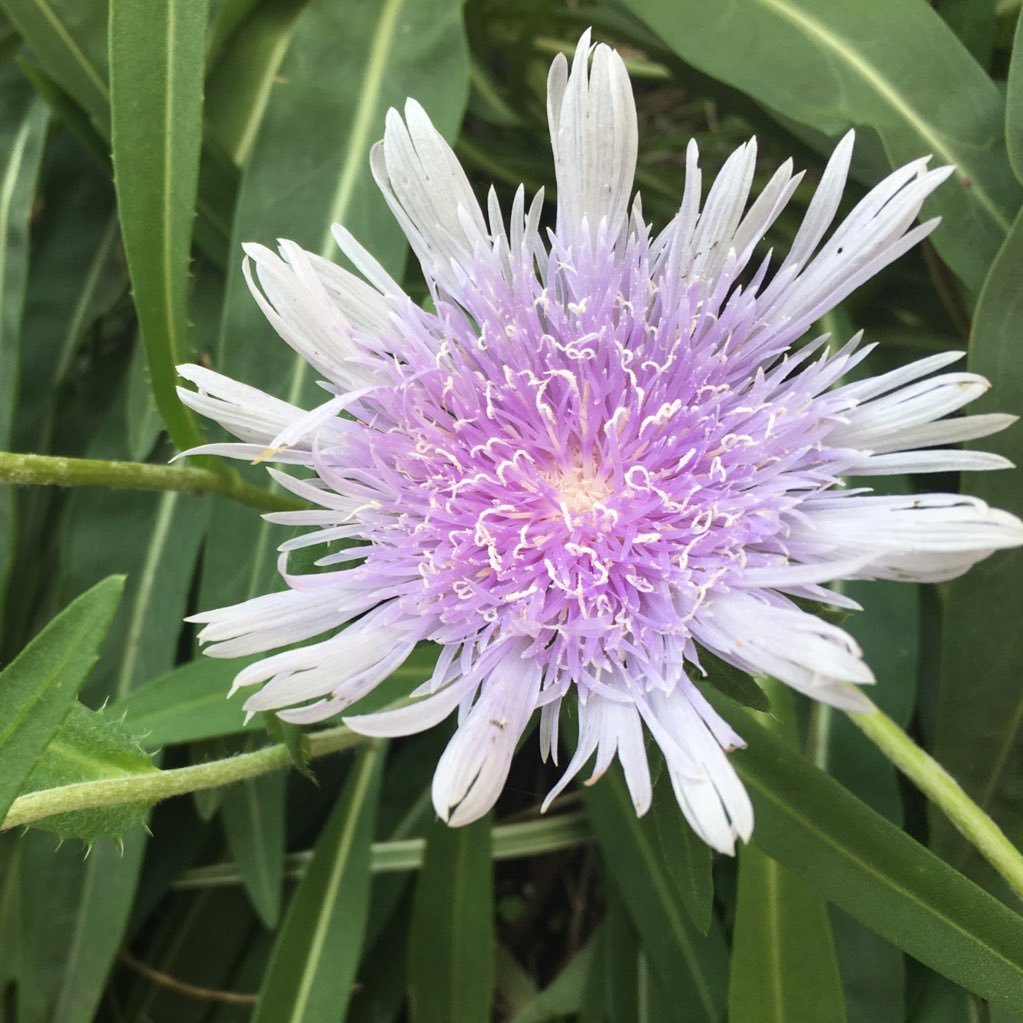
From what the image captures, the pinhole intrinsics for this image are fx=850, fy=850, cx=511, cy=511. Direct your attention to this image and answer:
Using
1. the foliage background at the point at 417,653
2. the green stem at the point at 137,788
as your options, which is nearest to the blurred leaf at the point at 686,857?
the foliage background at the point at 417,653

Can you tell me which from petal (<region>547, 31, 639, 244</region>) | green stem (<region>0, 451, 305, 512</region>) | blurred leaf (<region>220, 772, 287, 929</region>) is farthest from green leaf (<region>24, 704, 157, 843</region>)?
petal (<region>547, 31, 639, 244</region>)

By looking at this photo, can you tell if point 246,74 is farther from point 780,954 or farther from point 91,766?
point 780,954

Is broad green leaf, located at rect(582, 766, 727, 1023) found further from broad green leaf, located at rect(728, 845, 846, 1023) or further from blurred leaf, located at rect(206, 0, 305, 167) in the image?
blurred leaf, located at rect(206, 0, 305, 167)

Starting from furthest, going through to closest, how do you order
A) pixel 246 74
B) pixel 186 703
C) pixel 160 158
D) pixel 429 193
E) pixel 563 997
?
pixel 563 997 < pixel 246 74 < pixel 186 703 < pixel 160 158 < pixel 429 193

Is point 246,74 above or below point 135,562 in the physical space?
above

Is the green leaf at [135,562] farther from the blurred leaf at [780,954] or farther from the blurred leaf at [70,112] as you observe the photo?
the blurred leaf at [780,954]

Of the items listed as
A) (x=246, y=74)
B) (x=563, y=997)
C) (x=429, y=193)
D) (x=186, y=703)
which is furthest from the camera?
(x=563, y=997)

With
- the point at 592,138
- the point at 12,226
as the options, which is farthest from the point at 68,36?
the point at 592,138
